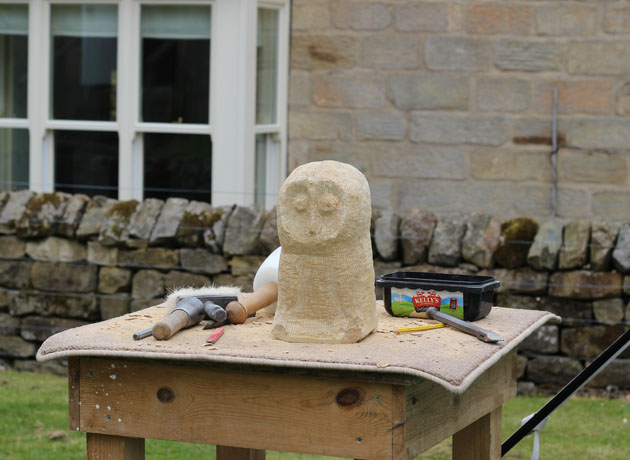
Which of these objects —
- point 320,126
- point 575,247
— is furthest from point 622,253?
point 320,126

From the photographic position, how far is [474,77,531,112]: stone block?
6.39m

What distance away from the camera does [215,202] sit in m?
6.62

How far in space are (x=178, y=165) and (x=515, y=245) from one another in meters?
2.47

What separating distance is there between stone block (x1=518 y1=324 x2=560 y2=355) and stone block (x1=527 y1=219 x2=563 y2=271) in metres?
0.32

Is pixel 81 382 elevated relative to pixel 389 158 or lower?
lower

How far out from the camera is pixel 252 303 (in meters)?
2.87

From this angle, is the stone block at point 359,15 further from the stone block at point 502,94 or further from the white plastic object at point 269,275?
the white plastic object at point 269,275

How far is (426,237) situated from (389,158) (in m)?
1.34

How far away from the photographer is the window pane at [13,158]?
22.7 feet

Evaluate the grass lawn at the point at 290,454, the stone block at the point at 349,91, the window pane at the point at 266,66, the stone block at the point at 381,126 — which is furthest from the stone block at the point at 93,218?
the stone block at the point at 381,126

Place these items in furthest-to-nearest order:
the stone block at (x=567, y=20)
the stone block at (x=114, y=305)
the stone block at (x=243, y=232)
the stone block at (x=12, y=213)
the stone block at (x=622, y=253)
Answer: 1. the stone block at (x=567, y=20)
2. the stone block at (x=12, y=213)
3. the stone block at (x=114, y=305)
4. the stone block at (x=243, y=232)
5. the stone block at (x=622, y=253)

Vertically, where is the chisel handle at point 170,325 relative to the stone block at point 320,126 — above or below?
below

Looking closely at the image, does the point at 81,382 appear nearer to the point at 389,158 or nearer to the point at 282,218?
the point at 282,218

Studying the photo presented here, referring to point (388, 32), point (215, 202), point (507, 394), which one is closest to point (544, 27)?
point (388, 32)
